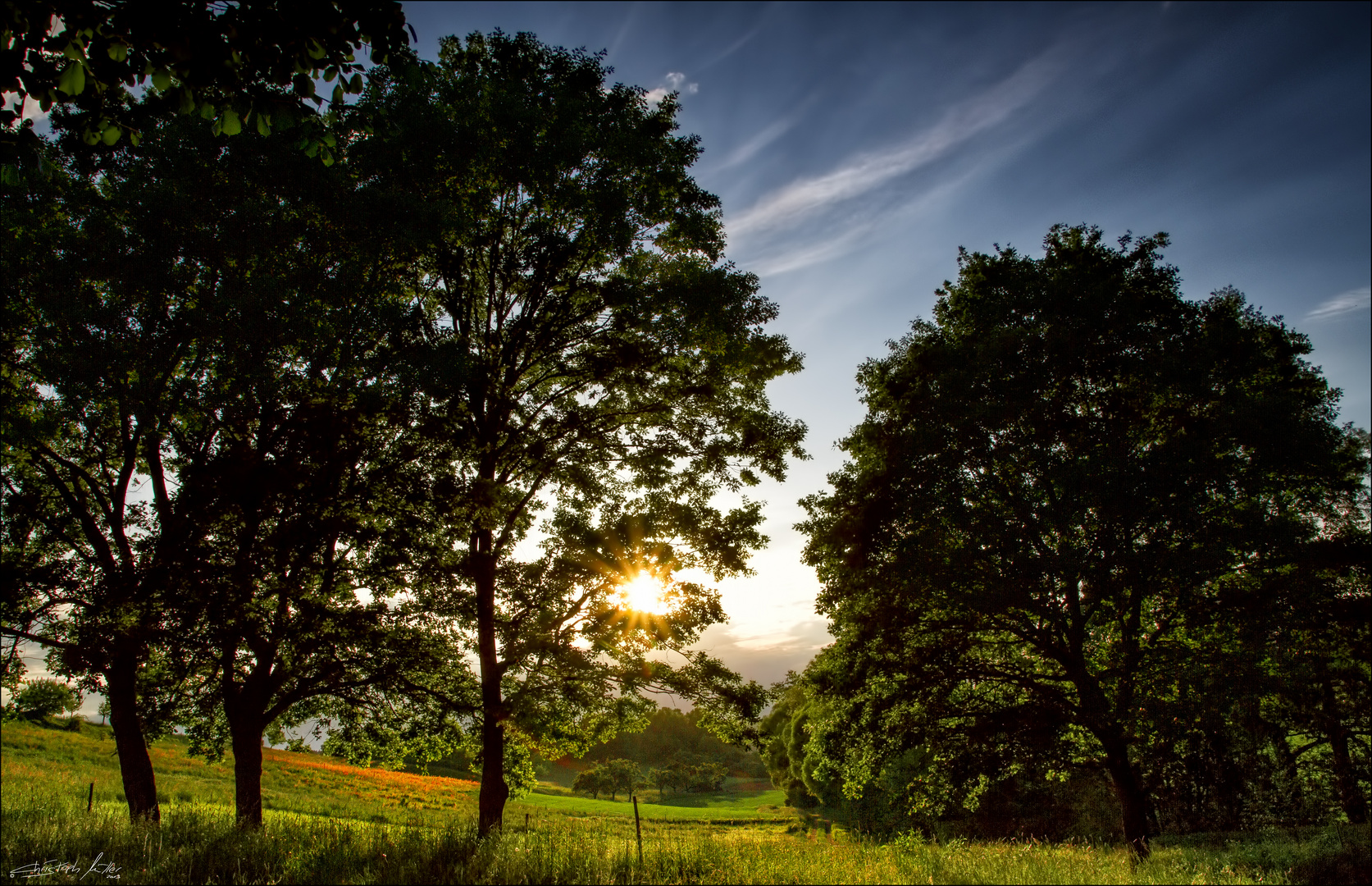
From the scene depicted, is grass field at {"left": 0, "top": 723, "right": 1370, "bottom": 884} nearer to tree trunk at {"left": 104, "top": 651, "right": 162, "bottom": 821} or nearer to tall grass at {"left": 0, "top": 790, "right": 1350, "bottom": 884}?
tall grass at {"left": 0, "top": 790, "right": 1350, "bottom": 884}

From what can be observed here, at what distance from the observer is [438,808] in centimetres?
3822

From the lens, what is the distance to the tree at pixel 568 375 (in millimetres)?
12992

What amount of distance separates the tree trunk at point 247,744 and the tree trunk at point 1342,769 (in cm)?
3028

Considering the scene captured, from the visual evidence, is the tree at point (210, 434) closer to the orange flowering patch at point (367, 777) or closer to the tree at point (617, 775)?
the orange flowering patch at point (367, 777)

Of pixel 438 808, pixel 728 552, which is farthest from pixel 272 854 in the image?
pixel 438 808

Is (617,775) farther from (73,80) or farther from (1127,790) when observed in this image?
(73,80)

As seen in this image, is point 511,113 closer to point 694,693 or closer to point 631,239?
point 631,239

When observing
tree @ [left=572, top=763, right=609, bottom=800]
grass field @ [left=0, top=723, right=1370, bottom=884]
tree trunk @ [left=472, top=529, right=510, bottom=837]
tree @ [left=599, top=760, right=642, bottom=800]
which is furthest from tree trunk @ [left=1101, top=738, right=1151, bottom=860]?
tree @ [left=572, top=763, right=609, bottom=800]

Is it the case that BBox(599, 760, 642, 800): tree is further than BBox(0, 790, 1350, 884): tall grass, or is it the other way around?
A: BBox(599, 760, 642, 800): tree

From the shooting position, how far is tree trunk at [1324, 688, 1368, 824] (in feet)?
67.6

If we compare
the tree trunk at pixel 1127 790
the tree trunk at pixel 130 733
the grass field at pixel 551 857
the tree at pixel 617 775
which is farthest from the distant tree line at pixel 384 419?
the tree at pixel 617 775

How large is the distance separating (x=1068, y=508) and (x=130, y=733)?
21686mm

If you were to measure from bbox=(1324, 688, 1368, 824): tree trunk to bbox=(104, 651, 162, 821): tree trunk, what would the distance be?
3251 cm

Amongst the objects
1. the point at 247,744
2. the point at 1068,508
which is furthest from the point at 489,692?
the point at 1068,508
